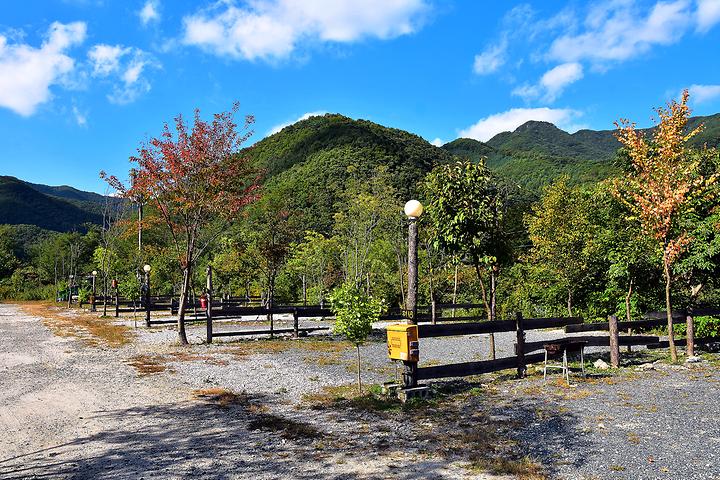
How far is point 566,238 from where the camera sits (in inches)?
867

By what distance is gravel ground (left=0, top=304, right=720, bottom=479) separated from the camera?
5.00 meters

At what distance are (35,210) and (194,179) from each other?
138706 millimetres

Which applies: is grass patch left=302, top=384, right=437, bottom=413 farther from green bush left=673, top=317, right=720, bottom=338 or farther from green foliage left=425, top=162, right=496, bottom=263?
green bush left=673, top=317, right=720, bottom=338

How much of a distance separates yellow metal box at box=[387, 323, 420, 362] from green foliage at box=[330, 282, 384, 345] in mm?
727

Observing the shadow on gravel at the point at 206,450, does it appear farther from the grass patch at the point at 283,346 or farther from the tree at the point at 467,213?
the grass patch at the point at 283,346

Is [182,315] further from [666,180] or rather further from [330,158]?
[330,158]

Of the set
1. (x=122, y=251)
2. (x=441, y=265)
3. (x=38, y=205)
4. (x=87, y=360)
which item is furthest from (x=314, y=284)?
(x=38, y=205)

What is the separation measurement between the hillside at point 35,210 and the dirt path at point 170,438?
129433 millimetres

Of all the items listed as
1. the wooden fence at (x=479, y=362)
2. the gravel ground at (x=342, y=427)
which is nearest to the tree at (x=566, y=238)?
the gravel ground at (x=342, y=427)

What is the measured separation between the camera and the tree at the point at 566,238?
21.7 metres

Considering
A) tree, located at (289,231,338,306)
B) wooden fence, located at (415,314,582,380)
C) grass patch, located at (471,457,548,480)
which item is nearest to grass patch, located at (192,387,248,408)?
wooden fence, located at (415,314,582,380)

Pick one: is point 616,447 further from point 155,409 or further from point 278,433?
point 155,409

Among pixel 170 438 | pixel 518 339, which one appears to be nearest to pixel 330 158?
pixel 518 339

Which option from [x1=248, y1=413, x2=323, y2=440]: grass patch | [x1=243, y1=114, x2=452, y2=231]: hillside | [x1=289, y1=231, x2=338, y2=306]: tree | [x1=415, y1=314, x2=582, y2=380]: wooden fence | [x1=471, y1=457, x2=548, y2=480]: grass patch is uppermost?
[x1=243, y1=114, x2=452, y2=231]: hillside
